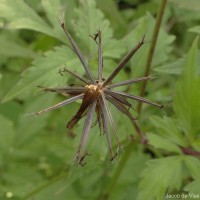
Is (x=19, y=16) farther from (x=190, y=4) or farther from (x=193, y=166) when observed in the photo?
(x=193, y=166)

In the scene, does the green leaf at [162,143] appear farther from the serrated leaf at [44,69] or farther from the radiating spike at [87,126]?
the radiating spike at [87,126]

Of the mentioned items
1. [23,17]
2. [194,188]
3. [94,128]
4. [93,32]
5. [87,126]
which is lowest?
[194,188]

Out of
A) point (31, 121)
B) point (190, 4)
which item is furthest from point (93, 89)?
point (31, 121)

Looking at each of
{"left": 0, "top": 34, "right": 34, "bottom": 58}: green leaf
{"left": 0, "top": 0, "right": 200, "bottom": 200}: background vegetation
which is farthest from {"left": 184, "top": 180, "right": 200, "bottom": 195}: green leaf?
{"left": 0, "top": 34, "right": 34, "bottom": 58}: green leaf

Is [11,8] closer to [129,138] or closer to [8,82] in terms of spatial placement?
[129,138]

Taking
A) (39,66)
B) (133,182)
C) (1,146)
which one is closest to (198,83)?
(39,66)

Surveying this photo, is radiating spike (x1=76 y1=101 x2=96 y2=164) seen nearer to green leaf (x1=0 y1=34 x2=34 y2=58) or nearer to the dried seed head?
the dried seed head
